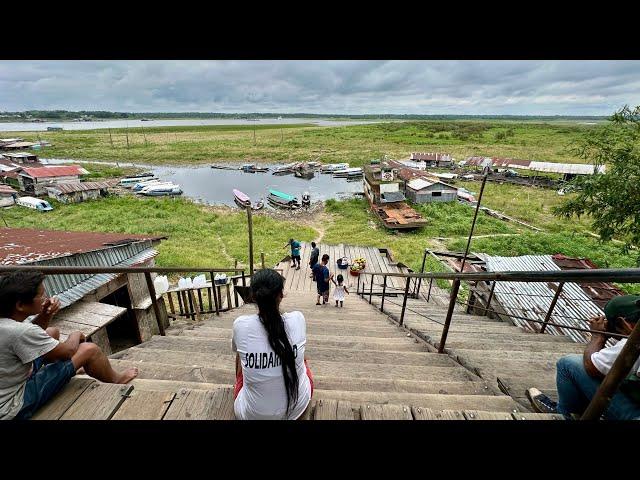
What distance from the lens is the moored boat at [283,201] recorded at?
90.1ft

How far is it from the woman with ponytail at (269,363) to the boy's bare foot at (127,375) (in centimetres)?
110

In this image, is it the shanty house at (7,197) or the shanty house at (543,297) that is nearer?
the shanty house at (543,297)

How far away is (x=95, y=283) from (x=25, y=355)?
15.3 feet

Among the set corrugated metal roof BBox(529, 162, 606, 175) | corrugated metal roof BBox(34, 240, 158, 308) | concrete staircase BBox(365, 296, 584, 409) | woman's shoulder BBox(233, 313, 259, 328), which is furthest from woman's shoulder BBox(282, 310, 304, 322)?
corrugated metal roof BBox(529, 162, 606, 175)

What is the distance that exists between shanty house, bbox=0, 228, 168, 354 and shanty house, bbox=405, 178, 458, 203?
2163cm

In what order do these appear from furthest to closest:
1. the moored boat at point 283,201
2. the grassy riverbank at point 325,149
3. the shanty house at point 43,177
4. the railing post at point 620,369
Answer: the grassy riverbank at point 325,149 → the shanty house at point 43,177 → the moored boat at point 283,201 → the railing post at point 620,369

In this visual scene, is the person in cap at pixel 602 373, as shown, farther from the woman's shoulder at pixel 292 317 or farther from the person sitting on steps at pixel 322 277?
the person sitting on steps at pixel 322 277

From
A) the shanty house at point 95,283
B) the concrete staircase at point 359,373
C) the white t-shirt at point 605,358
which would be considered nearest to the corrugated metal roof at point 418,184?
the shanty house at point 95,283

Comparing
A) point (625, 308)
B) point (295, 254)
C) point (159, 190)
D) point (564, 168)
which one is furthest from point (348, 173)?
point (625, 308)

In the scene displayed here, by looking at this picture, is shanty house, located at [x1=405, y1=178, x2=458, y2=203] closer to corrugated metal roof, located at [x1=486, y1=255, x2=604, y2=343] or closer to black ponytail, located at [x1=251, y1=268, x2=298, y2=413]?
corrugated metal roof, located at [x1=486, y1=255, x2=604, y2=343]

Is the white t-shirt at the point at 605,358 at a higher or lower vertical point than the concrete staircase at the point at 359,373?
higher
